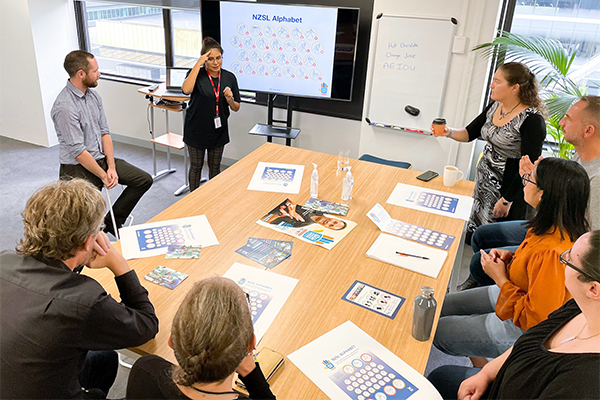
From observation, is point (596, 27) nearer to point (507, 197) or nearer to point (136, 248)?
point (507, 197)

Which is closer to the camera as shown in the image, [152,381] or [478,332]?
[152,381]

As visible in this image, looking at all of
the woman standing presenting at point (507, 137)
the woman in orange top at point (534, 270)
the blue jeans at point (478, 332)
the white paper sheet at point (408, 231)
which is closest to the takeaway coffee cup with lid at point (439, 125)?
the woman standing presenting at point (507, 137)

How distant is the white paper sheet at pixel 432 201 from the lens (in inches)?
104

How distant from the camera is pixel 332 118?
4.67m

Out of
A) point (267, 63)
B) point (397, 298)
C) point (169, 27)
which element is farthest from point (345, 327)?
point (169, 27)

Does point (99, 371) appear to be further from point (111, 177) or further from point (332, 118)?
point (332, 118)

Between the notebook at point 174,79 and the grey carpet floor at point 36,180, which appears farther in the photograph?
the notebook at point 174,79

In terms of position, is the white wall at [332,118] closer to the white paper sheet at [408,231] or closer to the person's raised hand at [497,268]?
the white paper sheet at [408,231]

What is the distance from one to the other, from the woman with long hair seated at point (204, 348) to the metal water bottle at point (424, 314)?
668 mm

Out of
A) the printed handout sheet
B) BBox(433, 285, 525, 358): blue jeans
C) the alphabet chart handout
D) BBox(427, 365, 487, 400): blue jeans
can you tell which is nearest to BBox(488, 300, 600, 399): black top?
BBox(427, 365, 487, 400): blue jeans

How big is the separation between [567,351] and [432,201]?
145 cm

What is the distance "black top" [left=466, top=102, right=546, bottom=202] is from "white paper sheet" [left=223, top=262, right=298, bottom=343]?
1829mm

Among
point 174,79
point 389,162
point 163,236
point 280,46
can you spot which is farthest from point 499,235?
point 174,79

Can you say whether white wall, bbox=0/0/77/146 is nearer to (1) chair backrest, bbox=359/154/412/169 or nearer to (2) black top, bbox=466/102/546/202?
(1) chair backrest, bbox=359/154/412/169
